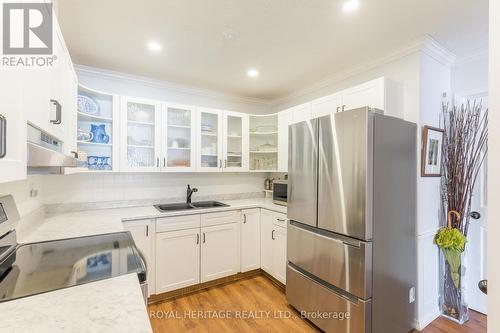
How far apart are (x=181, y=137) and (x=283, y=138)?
1313 mm

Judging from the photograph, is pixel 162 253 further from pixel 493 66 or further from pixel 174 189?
pixel 493 66

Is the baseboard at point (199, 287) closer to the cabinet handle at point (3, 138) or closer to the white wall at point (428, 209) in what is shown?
the white wall at point (428, 209)

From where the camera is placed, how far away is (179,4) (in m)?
1.58

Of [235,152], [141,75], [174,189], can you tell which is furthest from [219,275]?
[141,75]

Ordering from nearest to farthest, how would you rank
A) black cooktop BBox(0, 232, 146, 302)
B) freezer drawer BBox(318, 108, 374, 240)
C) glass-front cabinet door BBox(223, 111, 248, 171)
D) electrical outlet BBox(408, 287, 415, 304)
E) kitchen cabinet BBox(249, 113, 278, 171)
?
1. black cooktop BBox(0, 232, 146, 302)
2. freezer drawer BBox(318, 108, 374, 240)
3. electrical outlet BBox(408, 287, 415, 304)
4. glass-front cabinet door BBox(223, 111, 248, 171)
5. kitchen cabinet BBox(249, 113, 278, 171)

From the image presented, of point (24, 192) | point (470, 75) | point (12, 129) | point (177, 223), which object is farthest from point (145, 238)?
point (470, 75)

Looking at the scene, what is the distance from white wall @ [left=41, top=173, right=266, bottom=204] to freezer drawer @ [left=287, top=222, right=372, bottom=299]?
1.48 m

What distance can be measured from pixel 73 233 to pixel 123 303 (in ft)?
3.79

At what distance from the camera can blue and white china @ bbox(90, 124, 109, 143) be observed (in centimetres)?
246

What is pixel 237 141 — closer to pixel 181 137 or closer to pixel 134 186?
pixel 181 137

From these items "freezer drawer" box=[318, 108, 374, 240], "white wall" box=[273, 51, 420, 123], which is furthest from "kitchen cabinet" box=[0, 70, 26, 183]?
"white wall" box=[273, 51, 420, 123]

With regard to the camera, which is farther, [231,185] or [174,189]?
[231,185]

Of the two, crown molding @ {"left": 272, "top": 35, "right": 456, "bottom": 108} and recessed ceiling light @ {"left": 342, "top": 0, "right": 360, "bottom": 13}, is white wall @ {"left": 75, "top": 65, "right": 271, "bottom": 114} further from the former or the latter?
recessed ceiling light @ {"left": 342, "top": 0, "right": 360, "bottom": 13}

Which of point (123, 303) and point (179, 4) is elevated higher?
point (179, 4)
